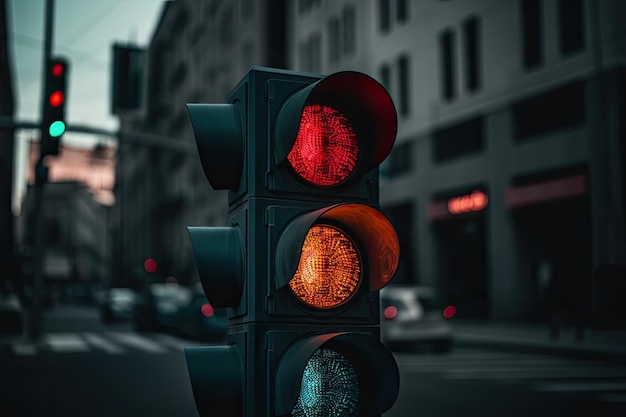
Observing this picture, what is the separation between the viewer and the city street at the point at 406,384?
30.3ft

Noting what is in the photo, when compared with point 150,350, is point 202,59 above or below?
above

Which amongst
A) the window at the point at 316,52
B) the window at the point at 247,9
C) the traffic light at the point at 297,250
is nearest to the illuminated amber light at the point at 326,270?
the traffic light at the point at 297,250

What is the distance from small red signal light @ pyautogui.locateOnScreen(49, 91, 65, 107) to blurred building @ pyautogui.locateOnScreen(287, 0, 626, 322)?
10702 mm

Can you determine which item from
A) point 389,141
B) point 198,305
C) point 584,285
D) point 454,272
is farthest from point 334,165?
point 454,272

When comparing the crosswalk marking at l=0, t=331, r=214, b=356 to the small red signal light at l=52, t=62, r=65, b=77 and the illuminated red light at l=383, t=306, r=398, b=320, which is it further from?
the small red signal light at l=52, t=62, r=65, b=77

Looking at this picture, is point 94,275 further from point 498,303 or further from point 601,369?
point 601,369

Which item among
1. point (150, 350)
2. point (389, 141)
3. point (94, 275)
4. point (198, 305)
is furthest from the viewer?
point (94, 275)

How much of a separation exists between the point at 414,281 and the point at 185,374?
63.8 ft

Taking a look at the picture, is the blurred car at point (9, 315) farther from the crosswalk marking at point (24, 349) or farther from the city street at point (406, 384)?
the city street at point (406, 384)

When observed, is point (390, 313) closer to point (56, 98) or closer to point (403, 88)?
point (56, 98)

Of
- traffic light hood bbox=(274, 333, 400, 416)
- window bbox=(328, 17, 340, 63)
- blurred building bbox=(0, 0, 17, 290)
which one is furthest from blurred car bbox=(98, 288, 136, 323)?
traffic light hood bbox=(274, 333, 400, 416)

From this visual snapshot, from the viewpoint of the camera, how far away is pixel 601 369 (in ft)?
46.0

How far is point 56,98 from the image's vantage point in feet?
38.8

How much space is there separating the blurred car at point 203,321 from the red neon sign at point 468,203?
10.5 meters
